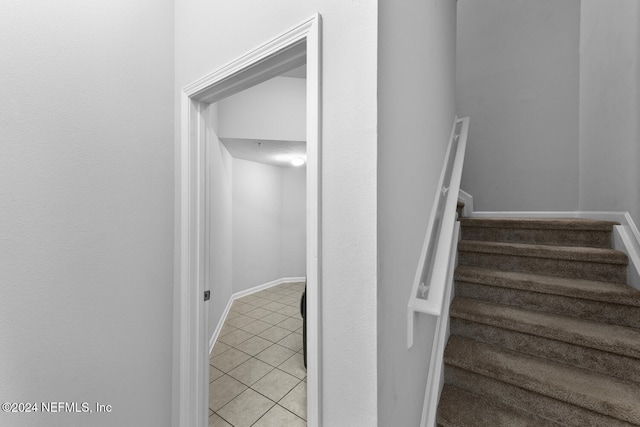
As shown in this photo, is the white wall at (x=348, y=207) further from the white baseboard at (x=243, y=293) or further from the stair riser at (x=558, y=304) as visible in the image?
the white baseboard at (x=243, y=293)

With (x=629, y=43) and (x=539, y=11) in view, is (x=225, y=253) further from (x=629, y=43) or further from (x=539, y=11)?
(x=539, y=11)

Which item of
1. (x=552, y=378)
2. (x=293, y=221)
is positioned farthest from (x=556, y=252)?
(x=293, y=221)

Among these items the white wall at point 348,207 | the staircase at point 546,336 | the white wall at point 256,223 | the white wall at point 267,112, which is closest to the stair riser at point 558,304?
the staircase at point 546,336

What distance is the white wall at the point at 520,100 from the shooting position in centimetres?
238

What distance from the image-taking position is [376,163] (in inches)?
26.6

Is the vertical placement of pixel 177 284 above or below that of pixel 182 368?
above

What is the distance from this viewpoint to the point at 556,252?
1501 millimetres

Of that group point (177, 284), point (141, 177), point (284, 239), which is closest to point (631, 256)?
point (177, 284)

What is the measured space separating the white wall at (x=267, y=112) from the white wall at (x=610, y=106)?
2.62 meters

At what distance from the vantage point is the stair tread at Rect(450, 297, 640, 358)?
42.6 inches

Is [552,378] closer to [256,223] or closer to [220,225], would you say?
[220,225]

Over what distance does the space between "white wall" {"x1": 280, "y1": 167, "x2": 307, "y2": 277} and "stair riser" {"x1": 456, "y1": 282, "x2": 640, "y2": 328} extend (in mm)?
3769

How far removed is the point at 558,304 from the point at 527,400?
0.57m

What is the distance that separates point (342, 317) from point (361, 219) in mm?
315
